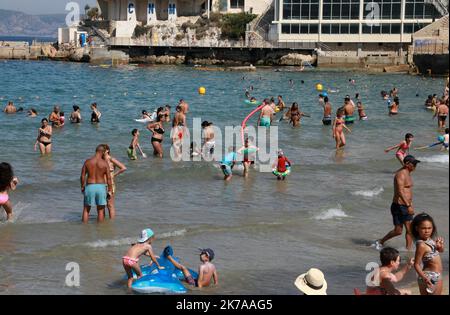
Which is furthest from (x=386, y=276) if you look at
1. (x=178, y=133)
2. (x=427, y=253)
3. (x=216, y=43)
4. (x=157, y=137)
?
(x=216, y=43)

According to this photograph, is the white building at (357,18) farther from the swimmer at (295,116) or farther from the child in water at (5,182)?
the child in water at (5,182)

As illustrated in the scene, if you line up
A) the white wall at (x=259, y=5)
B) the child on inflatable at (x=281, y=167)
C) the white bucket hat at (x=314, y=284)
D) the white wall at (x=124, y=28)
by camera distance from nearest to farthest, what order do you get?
the white bucket hat at (x=314, y=284) → the child on inflatable at (x=281, y=167) → the white wall at (x=259, y=5) → the white wall at (x=124, y=28)

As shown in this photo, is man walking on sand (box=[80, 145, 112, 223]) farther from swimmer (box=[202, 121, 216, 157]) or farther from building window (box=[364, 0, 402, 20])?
building window (box=[364, 0, 402, 20])

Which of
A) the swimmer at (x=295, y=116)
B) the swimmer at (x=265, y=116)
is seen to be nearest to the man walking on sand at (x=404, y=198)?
the swimmer at (x=265, y=116)

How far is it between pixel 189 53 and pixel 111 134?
57.9 meters

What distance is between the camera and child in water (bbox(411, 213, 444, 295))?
7879mm

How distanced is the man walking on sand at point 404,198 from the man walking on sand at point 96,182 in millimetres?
4575

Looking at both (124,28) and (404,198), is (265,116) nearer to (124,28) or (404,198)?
(404,198)

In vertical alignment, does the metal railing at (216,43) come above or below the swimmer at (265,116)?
above

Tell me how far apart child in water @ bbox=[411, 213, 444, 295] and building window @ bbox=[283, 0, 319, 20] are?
225 feet

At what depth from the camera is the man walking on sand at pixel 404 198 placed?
1123 cm

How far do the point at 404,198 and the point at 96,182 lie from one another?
4.89 m

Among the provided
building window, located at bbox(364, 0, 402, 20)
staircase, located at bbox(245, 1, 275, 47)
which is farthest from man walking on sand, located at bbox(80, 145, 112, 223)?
staircase, located at bbox(245, 1, 275, 47)

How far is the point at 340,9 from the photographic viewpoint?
74688 mm
